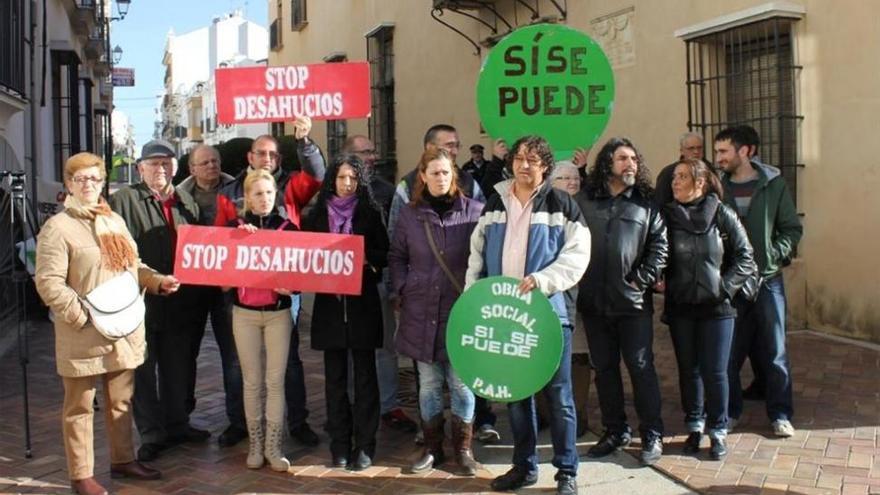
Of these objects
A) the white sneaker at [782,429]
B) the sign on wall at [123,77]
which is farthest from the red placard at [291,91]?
the sign on wall at [123,77]

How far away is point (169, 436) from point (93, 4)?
15553 mm

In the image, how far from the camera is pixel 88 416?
453 cm

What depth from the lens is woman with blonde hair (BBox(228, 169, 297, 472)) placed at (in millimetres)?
4844

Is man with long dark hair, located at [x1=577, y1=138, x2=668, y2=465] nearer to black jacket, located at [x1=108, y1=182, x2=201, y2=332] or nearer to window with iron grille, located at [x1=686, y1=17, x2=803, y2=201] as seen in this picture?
black jacket, located at [x1=108, y1=182, x2=201, y2=332]

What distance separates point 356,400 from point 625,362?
1.49 metres

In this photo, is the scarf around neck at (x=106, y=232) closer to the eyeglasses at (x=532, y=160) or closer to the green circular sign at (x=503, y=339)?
the green circular sign at (x=503, y=339)

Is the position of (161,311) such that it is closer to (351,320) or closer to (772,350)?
(351,320)

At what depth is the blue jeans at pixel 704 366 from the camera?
193 inches

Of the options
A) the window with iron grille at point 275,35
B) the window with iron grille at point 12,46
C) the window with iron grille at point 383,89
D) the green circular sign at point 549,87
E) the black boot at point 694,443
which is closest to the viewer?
the black boot at point 694,443

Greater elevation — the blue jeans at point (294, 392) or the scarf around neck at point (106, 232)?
the scarf around neck at point (106, 232)

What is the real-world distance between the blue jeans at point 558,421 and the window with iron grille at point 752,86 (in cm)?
470

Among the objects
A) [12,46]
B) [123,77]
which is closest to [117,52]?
[123,77]

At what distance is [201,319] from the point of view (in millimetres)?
5445

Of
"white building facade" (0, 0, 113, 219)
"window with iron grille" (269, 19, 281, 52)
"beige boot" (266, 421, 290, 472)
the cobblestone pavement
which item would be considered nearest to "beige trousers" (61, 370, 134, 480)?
the cobblestone pavement
